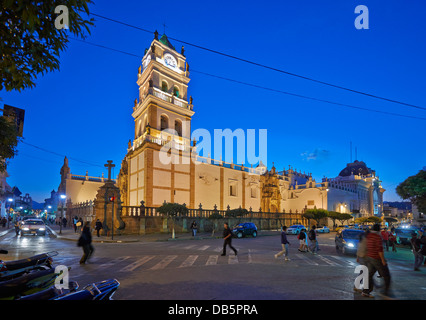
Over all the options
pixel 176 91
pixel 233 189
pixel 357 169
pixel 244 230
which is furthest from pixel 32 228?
pixel 357 169

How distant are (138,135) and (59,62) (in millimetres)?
37026

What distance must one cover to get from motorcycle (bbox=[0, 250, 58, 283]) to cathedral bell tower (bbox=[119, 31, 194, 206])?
27028mm

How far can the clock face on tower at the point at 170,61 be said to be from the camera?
133 ft

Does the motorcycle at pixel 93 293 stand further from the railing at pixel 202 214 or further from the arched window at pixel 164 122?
the arched window at pixel 164 122

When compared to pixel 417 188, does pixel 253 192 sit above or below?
below

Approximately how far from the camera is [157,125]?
121ft

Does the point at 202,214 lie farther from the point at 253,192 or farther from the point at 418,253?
the point at 418,253

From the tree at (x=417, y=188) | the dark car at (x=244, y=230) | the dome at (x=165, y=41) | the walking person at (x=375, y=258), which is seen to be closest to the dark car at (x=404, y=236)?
the tree at (x=417, y=188)

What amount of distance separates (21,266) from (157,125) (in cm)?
3196

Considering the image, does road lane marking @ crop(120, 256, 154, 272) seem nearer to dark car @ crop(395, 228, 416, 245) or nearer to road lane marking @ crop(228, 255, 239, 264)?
road lane marking @ crop(228, 255, 239, 264)

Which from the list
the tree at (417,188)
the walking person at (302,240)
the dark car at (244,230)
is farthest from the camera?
the dark car at (244,230)

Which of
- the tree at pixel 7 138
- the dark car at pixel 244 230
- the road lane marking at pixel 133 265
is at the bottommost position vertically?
the dark car at pixel 244 230

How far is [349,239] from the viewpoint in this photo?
15.7 meters
